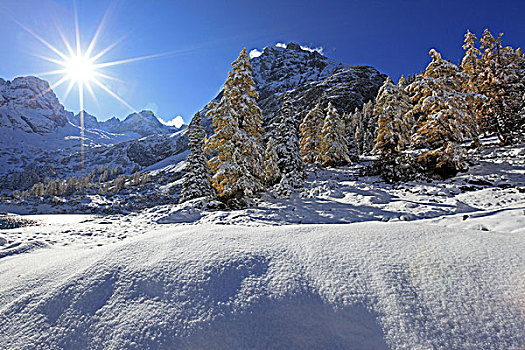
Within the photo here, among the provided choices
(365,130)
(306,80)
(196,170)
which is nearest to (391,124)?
(196,170)

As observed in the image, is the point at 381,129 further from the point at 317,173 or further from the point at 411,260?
the point at 411,260

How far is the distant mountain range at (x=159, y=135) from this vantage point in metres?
102

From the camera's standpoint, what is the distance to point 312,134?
95.7ft

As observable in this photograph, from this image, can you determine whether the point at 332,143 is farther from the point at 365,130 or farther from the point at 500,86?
the point at 365,130

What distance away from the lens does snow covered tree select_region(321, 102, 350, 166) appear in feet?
83.4

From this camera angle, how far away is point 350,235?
12.0ft

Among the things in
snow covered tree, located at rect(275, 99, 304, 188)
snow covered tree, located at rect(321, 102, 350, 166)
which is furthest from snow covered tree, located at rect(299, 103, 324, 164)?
snow covered tree, located at rect(275, 99, 304, 188)

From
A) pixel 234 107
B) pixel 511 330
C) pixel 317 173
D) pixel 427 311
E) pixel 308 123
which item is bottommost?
pixel 511 330

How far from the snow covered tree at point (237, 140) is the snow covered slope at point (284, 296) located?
10.1 meters

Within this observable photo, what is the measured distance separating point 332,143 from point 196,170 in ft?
51.9

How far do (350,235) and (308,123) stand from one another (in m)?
27.0

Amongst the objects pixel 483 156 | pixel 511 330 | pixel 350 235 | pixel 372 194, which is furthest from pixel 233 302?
pixel 483 156

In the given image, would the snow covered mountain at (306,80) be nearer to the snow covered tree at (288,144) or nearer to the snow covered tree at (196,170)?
the snow covered tree at (288,144)

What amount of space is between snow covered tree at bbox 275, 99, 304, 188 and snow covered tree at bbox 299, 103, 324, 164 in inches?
299
